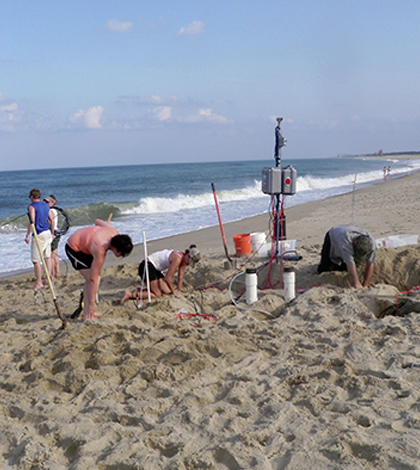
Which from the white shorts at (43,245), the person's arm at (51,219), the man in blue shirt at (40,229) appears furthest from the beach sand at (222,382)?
the person's arm at (51,219)

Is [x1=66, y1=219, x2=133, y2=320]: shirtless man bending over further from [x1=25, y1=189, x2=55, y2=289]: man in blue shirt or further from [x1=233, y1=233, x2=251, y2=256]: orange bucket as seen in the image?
[x1=233, y1=233, x2=251, y2=256]: orange bucket

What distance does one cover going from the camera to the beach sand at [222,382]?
A: 2498mm

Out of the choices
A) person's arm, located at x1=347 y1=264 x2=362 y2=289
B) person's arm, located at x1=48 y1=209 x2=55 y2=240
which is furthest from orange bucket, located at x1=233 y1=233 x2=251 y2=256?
person's arm, located at x1=48 y1=209 x2=55 y2=240

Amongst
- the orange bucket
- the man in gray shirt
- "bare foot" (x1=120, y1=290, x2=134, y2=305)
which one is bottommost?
"bare foot" (x1=120, y1=290, x2=134, y2=305)

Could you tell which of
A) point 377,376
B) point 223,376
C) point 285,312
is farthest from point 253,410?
point 285,312

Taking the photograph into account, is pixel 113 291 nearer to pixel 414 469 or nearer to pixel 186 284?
pixel 186 284

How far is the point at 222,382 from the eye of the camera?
10.8 ft

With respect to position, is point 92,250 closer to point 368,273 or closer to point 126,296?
point 126,296

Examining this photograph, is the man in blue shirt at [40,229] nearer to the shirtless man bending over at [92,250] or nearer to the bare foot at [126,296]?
the bare foot at [126,296]

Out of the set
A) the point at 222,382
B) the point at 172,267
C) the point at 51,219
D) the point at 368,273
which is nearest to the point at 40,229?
the point at 51,219

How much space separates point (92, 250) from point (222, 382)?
6.93ft

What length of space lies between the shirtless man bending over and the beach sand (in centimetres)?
34

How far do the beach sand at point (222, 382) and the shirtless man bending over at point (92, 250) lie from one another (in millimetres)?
345

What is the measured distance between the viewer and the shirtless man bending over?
15.0 feet
